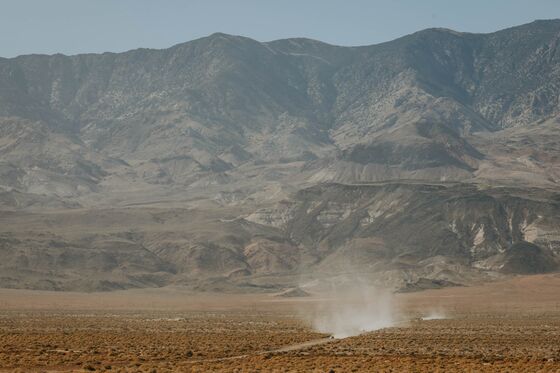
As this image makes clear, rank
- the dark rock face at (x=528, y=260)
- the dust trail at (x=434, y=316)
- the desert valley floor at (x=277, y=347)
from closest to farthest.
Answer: the desert valley floor at (x=277, y=347)
the dust trail at (x=434, y=316)
the dark rock face at (x=528, y=260)

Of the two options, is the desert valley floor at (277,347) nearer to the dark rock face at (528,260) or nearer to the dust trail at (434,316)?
the dust trail at (434,316)

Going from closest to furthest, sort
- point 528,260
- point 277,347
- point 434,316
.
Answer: point 277,347 < point 434,316 < point 528,260

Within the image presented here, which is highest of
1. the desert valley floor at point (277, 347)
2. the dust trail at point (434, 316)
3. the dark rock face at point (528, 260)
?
the desert valley floor at point (277, 347)

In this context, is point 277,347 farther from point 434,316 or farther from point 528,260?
point 528,260

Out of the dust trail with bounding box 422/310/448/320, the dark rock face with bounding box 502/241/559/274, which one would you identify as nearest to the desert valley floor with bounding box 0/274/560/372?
the dust trail with bounding box 422/310/448/320

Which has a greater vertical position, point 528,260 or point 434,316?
point 434,316

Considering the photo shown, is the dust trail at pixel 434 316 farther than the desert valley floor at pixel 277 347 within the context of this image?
Yes

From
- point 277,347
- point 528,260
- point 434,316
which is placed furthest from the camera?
point 528,260

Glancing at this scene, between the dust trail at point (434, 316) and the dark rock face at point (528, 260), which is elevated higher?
the dust trail at point (434, 316)

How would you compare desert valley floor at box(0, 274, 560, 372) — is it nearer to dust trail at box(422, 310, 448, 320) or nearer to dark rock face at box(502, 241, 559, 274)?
dust trail at box(422, 310, 448, 320)

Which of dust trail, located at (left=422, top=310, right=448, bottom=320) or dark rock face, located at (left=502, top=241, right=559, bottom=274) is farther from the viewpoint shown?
dark rock face, located at (left=502, top=241, right=559, bottom=274)

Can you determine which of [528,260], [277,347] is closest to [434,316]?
[277,347]

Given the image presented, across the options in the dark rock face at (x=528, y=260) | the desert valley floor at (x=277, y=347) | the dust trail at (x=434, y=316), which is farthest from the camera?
the dark rock face at (x=528, y=260)

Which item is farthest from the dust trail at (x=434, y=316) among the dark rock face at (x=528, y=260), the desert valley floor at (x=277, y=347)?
the dark rock face at (x=528, y=260)
